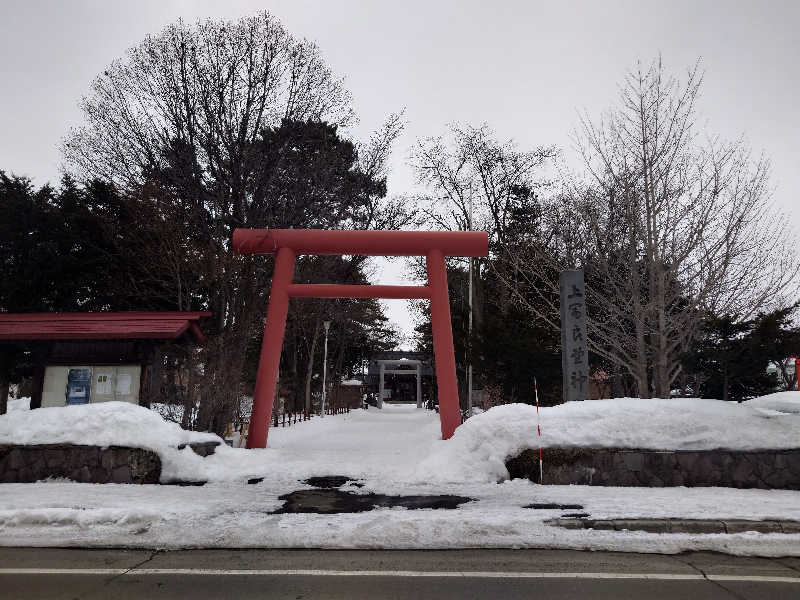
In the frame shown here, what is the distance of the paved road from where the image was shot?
3859 millimetres

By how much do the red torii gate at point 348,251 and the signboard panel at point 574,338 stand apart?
228cm

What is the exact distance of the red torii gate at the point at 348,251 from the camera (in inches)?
471

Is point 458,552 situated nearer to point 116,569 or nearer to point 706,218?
point 116,569

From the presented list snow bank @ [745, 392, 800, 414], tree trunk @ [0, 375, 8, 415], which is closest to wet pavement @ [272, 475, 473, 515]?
snow bank @ [745, 392, 800, 414]

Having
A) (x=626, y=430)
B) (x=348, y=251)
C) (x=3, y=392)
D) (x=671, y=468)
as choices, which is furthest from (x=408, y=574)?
(x=3, y=392)

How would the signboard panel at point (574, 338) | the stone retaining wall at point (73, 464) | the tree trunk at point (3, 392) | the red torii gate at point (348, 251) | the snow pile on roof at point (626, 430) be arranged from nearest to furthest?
the snow pile on roof at point (626, 430) < the stone retaining wall at point (73, 464) < the signboard panel at point (574, 338) < the red torii gate at point (348, 251) < the tree trunk at point (3, 392)

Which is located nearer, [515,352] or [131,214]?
[515,352]

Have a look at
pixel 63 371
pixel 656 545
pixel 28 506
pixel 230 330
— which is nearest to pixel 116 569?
pixel 28 506

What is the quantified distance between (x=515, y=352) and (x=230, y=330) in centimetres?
879

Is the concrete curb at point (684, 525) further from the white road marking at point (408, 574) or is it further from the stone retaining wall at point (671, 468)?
the stone retaining wall at point (671, 468)

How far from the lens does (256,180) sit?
610 inches

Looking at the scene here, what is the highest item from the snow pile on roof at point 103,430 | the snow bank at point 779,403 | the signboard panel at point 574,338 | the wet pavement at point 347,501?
the signboard panel at point 574,338

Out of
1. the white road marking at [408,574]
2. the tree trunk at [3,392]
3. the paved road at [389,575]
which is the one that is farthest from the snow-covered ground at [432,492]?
the tree trunk at [3,392]

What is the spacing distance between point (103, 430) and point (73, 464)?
64cm
